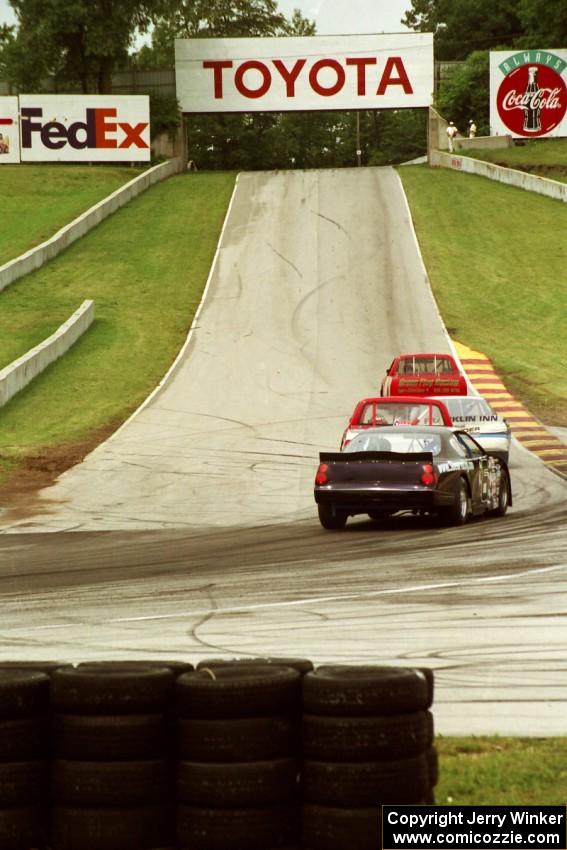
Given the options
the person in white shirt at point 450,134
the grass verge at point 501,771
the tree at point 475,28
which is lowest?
the grass verge at point 501,771

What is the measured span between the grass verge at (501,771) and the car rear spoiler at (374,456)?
393 inches

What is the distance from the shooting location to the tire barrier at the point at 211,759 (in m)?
5.73

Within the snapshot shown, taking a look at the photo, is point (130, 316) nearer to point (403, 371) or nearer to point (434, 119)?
point (403, 371)

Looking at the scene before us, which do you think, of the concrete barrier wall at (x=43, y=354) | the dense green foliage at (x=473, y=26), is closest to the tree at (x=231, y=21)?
the dense green foliage at (x=473, y=26)

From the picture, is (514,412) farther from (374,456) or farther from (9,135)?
(9,135)

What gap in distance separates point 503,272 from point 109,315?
1470cm

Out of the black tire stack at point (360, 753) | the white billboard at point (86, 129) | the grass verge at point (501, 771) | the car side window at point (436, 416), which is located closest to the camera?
the black tire stack at point (360, 753)

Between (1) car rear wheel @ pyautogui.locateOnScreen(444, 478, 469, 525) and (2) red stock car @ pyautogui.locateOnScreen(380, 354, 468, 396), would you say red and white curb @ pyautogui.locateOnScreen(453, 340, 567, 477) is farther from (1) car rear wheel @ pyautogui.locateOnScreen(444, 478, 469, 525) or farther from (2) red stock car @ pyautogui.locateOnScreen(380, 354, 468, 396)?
(1) car rear wheel @ pyautogui.locateOnScreen(444, 478, 469, 525)

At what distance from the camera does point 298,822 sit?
581 cm

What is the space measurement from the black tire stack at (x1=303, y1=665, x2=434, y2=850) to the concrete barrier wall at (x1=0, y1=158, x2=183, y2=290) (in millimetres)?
39369

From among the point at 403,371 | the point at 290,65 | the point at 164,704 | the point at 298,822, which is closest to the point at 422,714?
the point at 298,822

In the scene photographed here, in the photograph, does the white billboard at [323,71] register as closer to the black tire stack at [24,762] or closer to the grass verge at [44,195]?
the grass verge at [44,195]

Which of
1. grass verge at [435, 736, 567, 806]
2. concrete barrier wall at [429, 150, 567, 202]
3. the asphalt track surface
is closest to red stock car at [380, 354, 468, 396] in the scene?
the asphalt track surface

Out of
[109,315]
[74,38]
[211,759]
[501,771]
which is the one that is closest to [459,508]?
[501,771]
